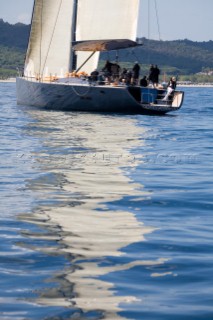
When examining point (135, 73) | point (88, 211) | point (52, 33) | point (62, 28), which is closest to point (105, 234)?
point (88, 211)

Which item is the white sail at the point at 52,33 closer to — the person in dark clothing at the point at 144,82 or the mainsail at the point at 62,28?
the mainsail at the point at 62,28

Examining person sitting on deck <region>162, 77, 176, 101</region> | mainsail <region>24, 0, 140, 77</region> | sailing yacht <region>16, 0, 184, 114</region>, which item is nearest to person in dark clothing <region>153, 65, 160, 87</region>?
sailing yacht <region>16, 0, 184, 114</region>

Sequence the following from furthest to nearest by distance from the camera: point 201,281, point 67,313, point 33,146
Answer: point 33,146 → point 201,281 → point 67,313

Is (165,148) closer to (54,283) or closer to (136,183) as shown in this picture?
(136,183)

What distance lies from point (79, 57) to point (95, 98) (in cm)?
811

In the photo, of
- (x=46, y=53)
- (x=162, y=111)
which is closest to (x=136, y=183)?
(x=162, y=111)

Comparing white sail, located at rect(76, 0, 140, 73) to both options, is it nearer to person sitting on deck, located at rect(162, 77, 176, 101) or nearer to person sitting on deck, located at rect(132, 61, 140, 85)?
person sitting on deck, located at rect(132, 61, 140, 85)

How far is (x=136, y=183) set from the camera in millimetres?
14531

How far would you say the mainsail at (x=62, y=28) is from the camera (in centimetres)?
4300

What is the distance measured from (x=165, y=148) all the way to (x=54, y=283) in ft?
48.6

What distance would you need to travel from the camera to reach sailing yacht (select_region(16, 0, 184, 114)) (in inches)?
1535

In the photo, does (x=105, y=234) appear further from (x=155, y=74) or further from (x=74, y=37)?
(x=74, y=37)

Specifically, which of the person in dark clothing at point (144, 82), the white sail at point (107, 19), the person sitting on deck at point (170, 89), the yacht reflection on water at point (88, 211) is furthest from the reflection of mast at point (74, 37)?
the yacht reflection on water at point (88, 211)

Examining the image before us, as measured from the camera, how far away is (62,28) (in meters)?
46.1
